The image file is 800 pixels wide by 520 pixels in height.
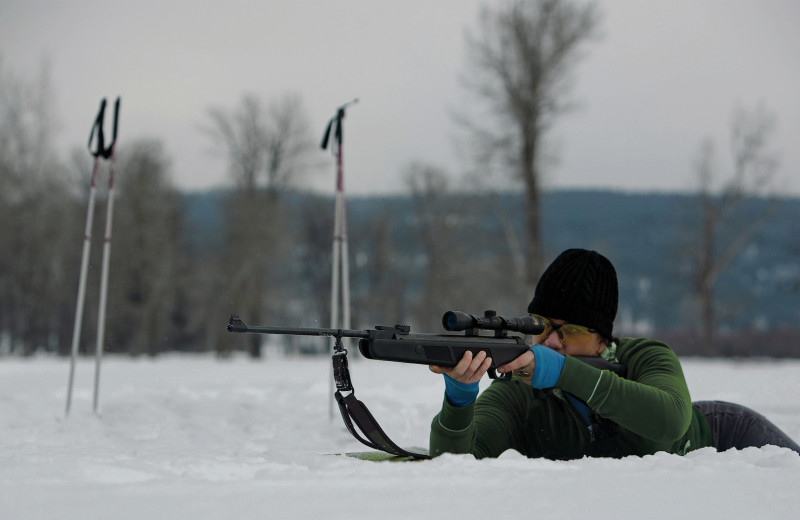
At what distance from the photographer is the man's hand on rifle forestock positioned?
287cm

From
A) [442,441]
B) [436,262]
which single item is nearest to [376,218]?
[436,262]

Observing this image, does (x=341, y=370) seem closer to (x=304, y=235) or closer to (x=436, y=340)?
(x=436, y=340)

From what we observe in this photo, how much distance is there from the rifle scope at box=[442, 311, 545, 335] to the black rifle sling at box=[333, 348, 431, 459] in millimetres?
444

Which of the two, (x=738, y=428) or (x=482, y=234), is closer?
(x=738, y=428)

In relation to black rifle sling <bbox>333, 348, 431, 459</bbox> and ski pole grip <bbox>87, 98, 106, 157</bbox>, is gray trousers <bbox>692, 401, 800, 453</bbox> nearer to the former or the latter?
black rifle sling <bbox>333, 348, 431, 459</bbox>

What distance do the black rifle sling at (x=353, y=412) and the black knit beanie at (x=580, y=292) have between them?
2.82 feet

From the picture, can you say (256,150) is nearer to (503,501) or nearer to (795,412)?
(795,412)

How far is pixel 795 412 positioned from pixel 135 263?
27919 mm

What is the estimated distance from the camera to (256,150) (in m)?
30.2

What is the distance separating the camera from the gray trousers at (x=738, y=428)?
3592 millimetres

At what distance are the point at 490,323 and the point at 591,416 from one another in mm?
730

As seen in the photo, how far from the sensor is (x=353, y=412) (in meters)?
3.23

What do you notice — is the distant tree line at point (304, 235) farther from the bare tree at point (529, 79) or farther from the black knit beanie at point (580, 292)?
the black knit beanie at point (580, 292)

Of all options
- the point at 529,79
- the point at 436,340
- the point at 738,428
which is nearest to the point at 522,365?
the point at 436,340
